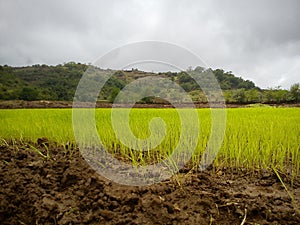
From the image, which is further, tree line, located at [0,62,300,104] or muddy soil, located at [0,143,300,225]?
tree line, located at [0,62,300,104]

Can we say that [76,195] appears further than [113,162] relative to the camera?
No

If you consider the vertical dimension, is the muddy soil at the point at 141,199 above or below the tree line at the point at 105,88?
below

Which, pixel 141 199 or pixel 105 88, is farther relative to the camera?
pixel 105 88

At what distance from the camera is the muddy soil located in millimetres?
1319

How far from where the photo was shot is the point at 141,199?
1.45m

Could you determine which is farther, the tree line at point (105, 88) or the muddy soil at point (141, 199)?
the tree line at point (105, 88)

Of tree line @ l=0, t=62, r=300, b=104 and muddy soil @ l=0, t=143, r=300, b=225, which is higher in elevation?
tree line @ l=0, t=62, r=300, b=104

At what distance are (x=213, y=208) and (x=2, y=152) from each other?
2227 millimetres

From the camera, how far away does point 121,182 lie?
5.66 ft

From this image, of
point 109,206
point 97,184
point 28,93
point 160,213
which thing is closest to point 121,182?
point 97,184

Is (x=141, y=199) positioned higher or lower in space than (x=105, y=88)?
lower

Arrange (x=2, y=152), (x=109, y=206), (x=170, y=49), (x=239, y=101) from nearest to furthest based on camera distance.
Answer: (x=109, y=206) < (x=2, y=152) < (x=170, y=49) < (x=239, y=101)

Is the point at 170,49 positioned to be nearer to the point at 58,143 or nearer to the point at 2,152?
the point at 58,143

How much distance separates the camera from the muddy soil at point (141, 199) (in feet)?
4.33
